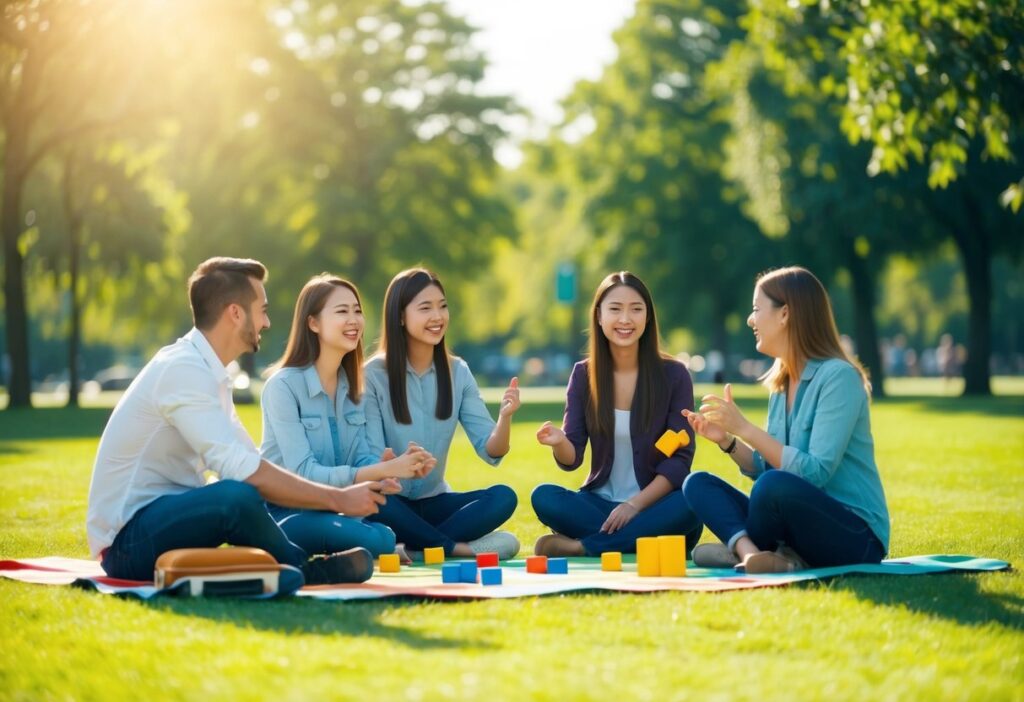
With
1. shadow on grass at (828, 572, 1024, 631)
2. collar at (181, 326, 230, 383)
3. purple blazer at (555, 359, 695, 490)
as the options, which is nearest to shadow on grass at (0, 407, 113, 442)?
purple blazer at (555, 359, 695, 490)

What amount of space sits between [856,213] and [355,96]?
20216 mm

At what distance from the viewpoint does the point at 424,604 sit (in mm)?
6551

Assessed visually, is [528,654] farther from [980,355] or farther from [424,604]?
[980,355]

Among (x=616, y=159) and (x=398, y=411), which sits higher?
(x=616, y=159)

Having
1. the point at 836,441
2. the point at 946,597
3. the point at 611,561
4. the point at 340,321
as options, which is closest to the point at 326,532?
the point at 340,321

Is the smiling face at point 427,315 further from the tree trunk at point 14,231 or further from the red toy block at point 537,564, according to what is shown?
the tree trunk at point 14,231

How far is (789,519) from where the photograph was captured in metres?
7.47

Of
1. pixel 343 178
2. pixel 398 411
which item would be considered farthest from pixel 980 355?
pixel 398 411

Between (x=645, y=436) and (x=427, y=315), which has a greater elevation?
(x=427, y=315)

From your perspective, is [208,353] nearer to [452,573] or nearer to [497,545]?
[452,573]

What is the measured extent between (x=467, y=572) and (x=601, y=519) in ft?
5.95

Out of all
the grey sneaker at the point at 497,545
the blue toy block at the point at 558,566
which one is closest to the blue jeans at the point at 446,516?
the grey sneaker at the point at 497,545

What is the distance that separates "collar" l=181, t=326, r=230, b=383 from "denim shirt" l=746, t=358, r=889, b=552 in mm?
2891

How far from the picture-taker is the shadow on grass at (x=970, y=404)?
95.4 ft
